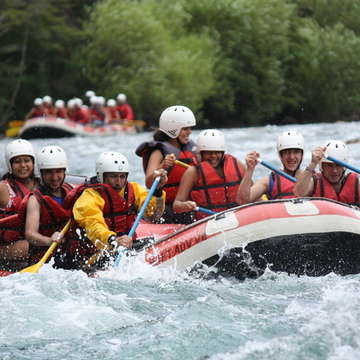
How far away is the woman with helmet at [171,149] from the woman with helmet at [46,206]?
1.02 meters

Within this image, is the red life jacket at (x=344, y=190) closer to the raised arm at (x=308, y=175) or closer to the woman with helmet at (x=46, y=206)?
the raised arm at (x=308, y=175)

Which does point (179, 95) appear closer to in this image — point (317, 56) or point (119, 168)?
point (317, 56)

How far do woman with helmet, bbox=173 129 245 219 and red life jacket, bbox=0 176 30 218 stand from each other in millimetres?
1254

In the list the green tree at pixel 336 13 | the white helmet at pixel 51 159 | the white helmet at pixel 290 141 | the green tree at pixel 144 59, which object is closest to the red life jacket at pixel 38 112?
the green tree at pixel 144 59

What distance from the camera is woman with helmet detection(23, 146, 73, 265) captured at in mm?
7035

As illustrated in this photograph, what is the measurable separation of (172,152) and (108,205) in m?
1.37

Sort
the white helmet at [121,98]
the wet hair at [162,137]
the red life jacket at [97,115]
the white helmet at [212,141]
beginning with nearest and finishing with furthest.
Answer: the white helmet at [212,141] → the wet hair at [162,137] → the red life jacket at [97,115] → the white helmet at [121,98]

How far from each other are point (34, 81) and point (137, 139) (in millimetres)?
7925

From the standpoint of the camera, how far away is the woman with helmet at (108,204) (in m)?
6.82

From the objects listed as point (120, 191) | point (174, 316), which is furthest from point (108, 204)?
point (174, 316)

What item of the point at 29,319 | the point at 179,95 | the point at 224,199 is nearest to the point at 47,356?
the point at 29,319

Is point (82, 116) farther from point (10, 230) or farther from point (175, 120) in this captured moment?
point (10, 230)

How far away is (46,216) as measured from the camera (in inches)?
282

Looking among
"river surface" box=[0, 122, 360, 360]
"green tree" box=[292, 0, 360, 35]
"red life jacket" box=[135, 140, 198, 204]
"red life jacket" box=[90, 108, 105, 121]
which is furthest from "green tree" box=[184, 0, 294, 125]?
"river surface" box=[0, 122, 360, 360]
